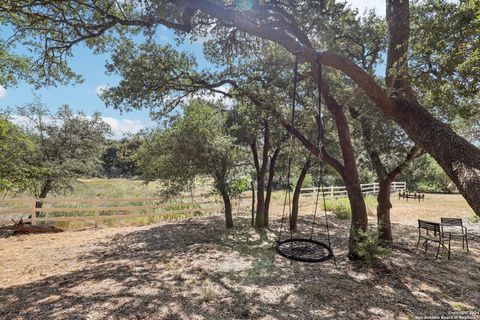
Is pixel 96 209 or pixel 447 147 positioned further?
pixel 96 209

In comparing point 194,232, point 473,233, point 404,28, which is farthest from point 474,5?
Answer: point 473,233

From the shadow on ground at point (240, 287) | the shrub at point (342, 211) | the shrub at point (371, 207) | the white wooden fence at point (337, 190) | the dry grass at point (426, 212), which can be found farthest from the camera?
the white wooden fence at point (337, 190)

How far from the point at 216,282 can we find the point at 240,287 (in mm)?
475

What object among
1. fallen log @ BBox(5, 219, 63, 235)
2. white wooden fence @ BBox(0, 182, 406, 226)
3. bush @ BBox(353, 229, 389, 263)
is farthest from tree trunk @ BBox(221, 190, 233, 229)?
fallen log @ BBox(5, 219, 63, 235)

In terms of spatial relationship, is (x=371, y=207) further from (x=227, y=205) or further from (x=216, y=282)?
(x=216, y=282)

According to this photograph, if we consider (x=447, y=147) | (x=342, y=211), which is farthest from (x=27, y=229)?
(x=342, y=211)

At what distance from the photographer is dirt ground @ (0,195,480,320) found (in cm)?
376

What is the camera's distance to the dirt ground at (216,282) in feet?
12.3

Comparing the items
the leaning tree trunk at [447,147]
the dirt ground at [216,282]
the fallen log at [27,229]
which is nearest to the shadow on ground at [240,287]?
the dirt ground at [216,282]

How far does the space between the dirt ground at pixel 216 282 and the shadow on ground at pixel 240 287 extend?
0.02 meters

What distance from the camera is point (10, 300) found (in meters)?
4.04

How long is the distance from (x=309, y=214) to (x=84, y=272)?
10.9m

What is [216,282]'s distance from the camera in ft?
15.6

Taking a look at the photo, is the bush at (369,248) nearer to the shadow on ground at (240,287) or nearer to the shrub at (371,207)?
the shadow on ground at (240,287)
